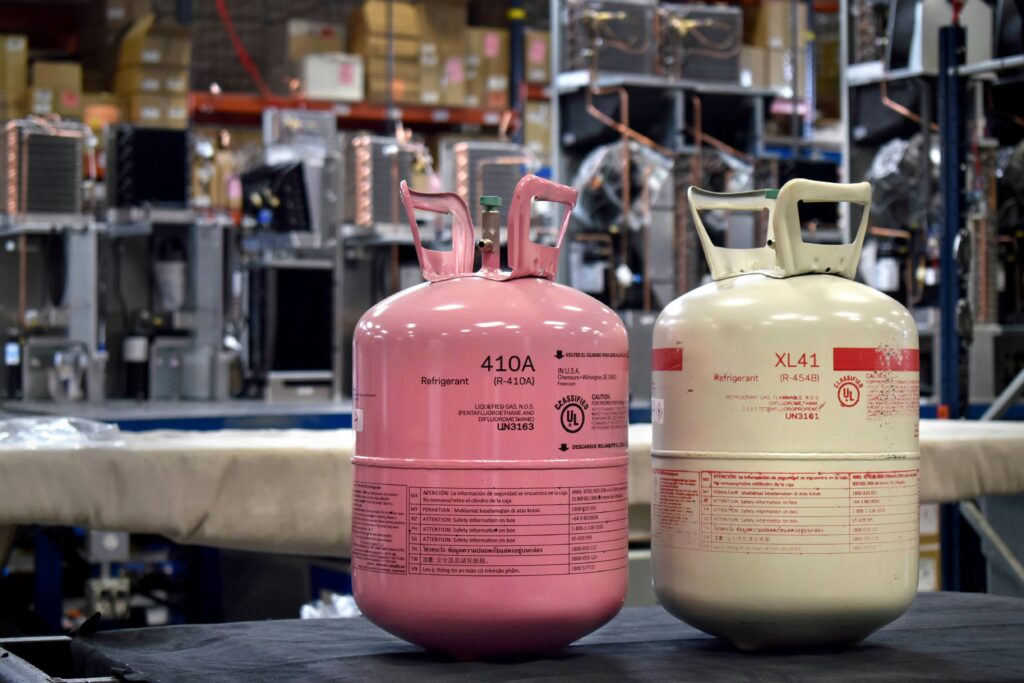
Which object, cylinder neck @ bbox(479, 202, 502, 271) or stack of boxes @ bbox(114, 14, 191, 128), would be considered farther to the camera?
stack of boxes @ bbox(114, 14, 191, 128)

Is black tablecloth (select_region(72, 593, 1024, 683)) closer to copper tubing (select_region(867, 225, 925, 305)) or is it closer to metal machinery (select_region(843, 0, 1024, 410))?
metal machinery (select_region(843, 0, 1024, 410))

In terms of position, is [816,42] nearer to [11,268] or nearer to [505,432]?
[11,268]

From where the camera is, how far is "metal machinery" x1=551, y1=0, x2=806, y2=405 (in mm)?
7141

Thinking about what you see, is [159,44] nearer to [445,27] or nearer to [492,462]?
[445,27]

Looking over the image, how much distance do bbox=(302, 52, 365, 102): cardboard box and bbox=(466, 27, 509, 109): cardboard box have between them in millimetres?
802

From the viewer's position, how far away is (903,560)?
1189 millimetres

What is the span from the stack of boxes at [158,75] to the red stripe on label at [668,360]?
7928mm

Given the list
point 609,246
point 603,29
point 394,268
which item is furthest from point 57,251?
point 603,29

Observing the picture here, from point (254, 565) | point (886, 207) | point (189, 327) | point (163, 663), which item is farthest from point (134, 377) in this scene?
point (163, 663)

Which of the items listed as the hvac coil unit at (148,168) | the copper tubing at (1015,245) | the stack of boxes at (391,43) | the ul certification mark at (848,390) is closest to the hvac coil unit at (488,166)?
the hvac coil unit at (148,168)

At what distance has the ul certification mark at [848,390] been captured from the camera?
1.15 metres

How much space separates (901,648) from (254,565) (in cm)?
366

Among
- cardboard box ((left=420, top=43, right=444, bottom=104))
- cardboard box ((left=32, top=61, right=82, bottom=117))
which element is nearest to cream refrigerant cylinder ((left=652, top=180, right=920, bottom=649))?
cardboard box ((left=32, top=61, right=82, bottom=117))

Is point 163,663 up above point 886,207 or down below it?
below
